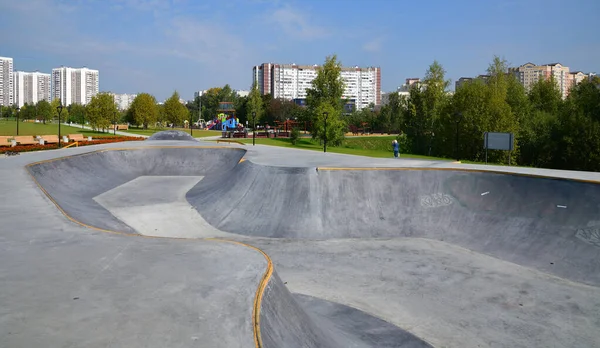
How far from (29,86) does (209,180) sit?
211169mm

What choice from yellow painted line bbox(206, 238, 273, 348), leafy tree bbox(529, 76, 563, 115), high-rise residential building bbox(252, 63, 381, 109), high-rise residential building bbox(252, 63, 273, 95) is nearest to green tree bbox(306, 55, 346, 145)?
leafy tree bbox(529, 76, 563, 115)

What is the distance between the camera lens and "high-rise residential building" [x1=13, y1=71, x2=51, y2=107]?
188375 millimetres

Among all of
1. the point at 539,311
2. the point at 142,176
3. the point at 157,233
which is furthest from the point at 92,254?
the point at 142,176

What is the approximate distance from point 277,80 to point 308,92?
135 meters

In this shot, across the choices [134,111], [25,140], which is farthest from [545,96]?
[134,111]

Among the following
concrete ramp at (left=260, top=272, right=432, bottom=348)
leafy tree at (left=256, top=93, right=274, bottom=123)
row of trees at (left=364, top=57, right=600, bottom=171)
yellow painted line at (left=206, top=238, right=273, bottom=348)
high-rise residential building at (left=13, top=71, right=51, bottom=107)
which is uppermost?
high-rise residential building at (left=13, top=71, right=51, bottom=107)

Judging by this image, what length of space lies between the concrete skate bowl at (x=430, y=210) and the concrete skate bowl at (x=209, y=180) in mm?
3127

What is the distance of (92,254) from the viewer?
6.53 meters

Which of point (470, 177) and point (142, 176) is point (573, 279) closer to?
point (470, 177)

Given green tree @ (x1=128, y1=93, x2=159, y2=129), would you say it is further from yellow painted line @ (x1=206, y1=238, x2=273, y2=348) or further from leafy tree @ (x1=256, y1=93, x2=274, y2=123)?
yellow painted line @ (x1=206, y1=238, x2=273, y2=348)

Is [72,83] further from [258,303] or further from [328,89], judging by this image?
[258,303]

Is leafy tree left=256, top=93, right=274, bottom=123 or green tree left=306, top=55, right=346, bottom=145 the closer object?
green tree left=306, top=55, right=346, bottom=145

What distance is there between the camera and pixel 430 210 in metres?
13.8

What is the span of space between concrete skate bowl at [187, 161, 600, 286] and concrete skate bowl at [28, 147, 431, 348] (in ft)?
10.3
